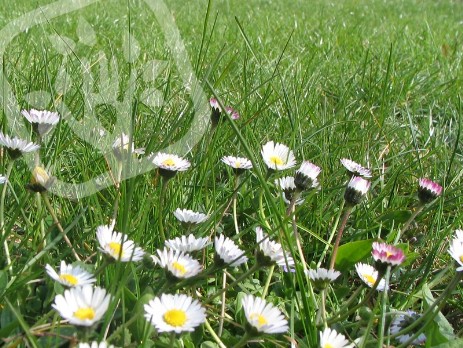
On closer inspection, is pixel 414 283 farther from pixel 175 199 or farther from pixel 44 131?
pixel 44 131

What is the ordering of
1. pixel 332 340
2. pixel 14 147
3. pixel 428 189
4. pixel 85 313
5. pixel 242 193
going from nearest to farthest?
pixel 85 313
pixel 332 340
pixel 14 147
pixel 428 189
pixel 242 193

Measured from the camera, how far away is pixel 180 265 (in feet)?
1.91

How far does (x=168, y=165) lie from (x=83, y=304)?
0.97 feet

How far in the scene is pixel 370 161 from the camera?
3.72ft

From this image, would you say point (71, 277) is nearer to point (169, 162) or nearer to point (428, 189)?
point (169, 162)

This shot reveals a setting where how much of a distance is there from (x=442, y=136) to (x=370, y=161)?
0.77 ft

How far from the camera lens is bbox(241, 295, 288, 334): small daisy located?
54 centimetres

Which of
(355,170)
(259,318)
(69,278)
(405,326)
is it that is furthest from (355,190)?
(69,278)

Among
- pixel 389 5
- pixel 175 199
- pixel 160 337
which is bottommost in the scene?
pixel 160 337

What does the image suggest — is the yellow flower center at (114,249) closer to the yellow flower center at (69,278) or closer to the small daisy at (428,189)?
the yellow flower center at (69,278)

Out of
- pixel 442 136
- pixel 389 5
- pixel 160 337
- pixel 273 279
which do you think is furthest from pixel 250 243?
pixel 389 5

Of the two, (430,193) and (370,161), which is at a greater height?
(370,161)

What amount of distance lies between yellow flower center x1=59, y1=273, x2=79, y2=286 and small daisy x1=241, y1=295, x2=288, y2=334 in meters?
0.15

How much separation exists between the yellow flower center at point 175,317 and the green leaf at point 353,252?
33 cm
